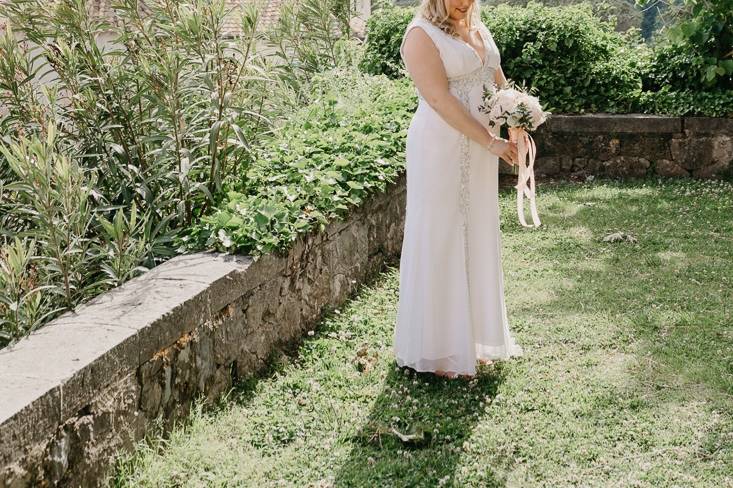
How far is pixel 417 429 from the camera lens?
3.98 meters

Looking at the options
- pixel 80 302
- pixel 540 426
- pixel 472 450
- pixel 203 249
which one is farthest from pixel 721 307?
pixel 80 302

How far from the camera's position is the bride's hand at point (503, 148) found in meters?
4.21

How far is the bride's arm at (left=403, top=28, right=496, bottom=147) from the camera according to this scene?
4137 mm

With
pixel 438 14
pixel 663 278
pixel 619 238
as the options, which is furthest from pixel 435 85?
pixel 619 238

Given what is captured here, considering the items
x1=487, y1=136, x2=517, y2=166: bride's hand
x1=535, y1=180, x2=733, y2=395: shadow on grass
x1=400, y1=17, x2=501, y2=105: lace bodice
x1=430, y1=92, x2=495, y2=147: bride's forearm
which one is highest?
x1=400, y1=17, x2=501, y2=105: lace bodice

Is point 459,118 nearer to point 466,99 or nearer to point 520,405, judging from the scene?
point 466,99

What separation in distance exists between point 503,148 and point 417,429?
1432 mm

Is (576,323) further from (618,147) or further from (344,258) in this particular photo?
(618,147)

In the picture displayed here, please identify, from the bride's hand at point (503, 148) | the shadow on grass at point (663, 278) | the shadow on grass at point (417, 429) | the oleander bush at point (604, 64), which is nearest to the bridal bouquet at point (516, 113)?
the bride's hand at point (503, 148)

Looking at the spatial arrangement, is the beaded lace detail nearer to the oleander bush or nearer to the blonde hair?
the blonde hair

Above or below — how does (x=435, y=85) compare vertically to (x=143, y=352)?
above

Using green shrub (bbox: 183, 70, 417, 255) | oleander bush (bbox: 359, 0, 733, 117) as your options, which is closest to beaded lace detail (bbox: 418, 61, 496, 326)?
green shrub (bbox: 183, 70, 417, 255)

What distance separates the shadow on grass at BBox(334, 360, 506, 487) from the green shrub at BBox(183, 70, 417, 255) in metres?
1.06

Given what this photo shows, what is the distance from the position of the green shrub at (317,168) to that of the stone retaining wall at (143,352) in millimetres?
149
